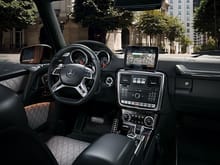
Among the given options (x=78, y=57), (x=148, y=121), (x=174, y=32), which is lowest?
(x=148, y=121)

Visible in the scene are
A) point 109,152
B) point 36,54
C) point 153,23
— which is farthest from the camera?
point 153,23

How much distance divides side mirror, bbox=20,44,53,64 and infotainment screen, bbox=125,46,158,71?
876mm

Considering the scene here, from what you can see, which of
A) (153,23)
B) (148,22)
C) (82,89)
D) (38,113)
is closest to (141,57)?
(82,89)

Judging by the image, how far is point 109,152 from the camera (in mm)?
1284

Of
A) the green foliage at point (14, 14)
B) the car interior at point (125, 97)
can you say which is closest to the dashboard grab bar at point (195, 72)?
the car interior at point (125, 97)

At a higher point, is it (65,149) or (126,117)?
(126,117)

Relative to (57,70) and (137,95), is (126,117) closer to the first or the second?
(137,95)

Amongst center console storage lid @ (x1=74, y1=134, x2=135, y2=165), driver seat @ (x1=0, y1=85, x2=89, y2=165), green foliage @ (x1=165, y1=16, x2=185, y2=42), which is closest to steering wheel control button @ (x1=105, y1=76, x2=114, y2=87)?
center console storage lid @ (x1=74, y1=134, x2=135, y2=165)

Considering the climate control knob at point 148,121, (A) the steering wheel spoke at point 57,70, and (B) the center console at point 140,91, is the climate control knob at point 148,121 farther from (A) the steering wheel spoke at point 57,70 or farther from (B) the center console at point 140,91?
(A) the steering wheel spoke at point 57,70

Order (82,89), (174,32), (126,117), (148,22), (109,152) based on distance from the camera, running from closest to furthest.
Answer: (109,152), (82,89), (126,117), (148,22), (174,32)

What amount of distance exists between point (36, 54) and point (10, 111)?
195 centimetres

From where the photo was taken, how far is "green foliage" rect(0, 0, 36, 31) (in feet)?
64.1

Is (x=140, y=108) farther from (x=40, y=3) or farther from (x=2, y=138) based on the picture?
(x=2, y=138)

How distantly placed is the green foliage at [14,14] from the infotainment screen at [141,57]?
1801 centimetres
